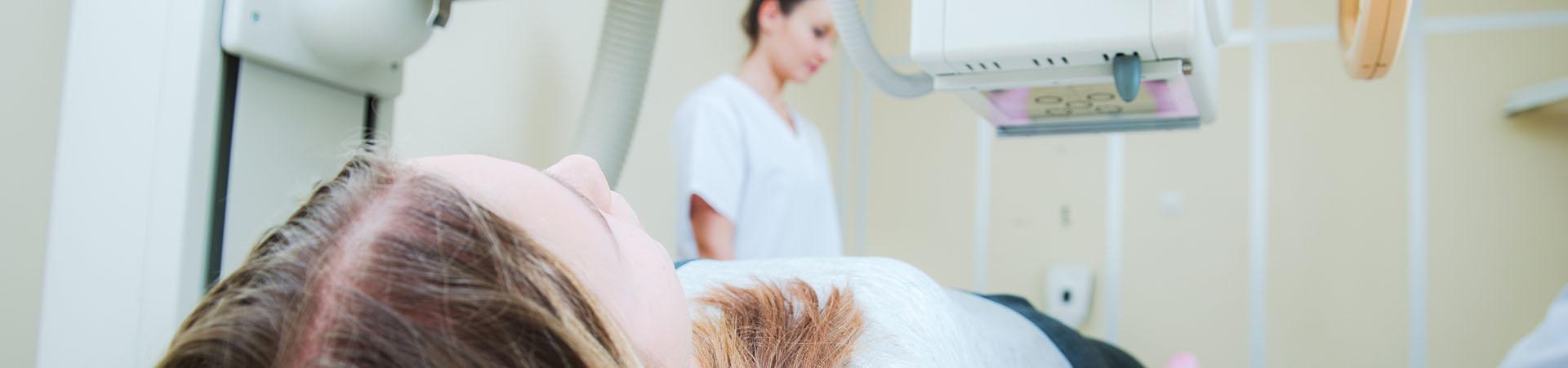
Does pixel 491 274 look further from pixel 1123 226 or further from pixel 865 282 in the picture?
pixel 1123 226

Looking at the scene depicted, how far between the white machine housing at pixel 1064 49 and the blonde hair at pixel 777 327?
0.20 metres

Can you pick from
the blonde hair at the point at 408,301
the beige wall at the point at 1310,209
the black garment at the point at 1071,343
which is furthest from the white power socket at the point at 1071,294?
the blonde hair at the point at 408,301

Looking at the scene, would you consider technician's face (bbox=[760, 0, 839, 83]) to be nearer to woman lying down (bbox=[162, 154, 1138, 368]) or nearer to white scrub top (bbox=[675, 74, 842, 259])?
white scrub top (bbox=[675, 74, 842, 259])

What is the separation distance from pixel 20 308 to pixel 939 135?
1951 millimetres

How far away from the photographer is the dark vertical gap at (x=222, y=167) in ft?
2.21

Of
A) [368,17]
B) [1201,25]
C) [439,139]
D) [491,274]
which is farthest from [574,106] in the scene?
[491,274]

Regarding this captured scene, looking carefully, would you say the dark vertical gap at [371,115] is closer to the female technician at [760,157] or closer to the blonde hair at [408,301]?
the blonde hair at [408,301]

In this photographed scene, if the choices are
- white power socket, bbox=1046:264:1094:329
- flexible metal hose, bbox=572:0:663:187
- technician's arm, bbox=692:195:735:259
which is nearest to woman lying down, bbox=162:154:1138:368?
flexible metal hose, bbox=572:0:663:187

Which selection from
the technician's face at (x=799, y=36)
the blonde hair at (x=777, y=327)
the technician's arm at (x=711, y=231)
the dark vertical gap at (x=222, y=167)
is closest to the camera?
the blonde hair at (x=777, y=327)

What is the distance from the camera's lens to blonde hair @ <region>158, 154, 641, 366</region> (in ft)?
1.12

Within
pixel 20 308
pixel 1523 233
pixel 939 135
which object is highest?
pixel 939 135

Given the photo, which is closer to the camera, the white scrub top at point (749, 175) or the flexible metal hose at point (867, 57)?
the flexible metal hose at point (867, 57)

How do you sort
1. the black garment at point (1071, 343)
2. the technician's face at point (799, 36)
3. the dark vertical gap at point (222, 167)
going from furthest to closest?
the technician's face at point (799, 36) → the black garment at point (1071, 343) → the dark vertical gap at point (222, 167)

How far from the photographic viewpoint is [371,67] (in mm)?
811
